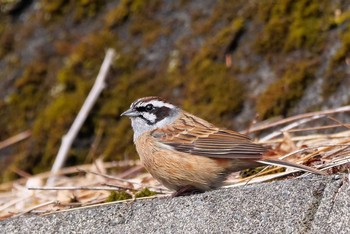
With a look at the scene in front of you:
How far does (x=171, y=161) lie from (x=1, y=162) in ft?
11.1

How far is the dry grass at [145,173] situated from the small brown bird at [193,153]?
0.17 metres

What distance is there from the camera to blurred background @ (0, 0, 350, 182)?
24.8 ft

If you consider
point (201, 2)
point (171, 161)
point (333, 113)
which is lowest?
point (333, 113)

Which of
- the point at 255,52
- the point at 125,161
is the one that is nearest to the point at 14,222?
the point at 125,161

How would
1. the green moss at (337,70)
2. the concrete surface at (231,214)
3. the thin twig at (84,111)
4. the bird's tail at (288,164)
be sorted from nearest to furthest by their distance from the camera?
the concrete surface at (231,214), the bird's tail at (288,164), the green moss at (337,70), the thin twig at (84,111)

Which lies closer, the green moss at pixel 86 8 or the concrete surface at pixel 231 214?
the concrete surface at pixel 231 214

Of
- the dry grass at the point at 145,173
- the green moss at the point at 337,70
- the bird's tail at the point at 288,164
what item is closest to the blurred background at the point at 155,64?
the green moss at the point at 337,70

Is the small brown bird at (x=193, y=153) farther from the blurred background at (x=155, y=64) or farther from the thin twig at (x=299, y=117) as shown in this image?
the blurred background at (x=155, y=64)

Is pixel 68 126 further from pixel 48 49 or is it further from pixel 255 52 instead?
pixel 255 52

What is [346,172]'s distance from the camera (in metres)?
4.79

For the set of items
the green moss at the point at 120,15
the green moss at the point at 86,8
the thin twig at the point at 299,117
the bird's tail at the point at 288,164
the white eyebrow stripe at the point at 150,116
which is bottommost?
the thin twig at the point at 299,117

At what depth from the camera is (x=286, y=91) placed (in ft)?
24.6

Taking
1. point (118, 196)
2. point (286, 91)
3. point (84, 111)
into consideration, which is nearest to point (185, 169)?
point (118, 196)

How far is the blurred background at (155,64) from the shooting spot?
24.8 feet
